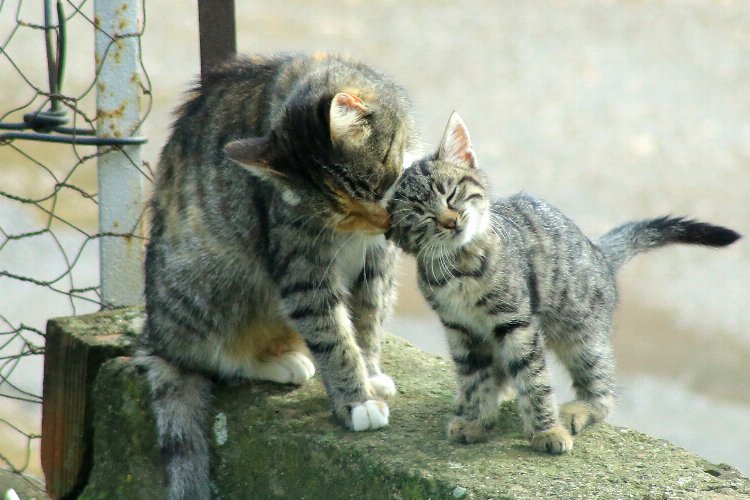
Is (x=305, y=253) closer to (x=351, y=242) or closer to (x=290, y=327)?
(x=351, y=242)

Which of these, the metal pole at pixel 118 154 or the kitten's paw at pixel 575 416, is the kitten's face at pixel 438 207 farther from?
the metal pole at pixel 118 154

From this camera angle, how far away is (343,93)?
3.00 m

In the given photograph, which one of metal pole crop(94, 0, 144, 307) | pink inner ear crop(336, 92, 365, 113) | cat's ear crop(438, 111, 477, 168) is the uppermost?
metal pole crop(94, 0, 144, 307)

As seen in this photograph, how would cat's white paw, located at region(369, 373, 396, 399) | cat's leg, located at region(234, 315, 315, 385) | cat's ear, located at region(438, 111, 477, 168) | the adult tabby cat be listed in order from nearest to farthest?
cat's ear, located at region(438, 111, 477, 168) < the adult tabby cat < cat's white paw, located at region(369, 373, 396, 399) < cat's leg, located at region(234, 315, 315, 385)

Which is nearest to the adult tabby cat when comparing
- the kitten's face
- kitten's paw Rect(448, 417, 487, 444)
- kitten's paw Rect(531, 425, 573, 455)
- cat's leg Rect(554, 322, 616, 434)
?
the kitten's face

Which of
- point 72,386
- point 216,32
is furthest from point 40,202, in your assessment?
point 216,32

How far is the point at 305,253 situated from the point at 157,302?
0.57 meters

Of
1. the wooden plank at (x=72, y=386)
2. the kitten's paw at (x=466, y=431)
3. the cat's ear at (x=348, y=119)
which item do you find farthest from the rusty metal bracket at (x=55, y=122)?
the kitten's paw at (x=466, y=431)

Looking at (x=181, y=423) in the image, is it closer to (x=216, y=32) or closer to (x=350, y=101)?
(x=350, y=101)

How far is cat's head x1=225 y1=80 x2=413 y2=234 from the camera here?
298 centimetres

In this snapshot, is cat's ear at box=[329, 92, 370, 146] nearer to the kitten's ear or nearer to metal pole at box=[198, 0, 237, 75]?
the kitten's ear

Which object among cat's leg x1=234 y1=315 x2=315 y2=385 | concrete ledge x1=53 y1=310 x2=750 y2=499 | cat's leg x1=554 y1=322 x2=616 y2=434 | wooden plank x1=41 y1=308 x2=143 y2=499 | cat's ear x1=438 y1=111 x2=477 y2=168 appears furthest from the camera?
wooden plank x1=41 y1=308 x2=143 y2=499

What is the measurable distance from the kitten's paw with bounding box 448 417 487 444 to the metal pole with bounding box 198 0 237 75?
151 cm

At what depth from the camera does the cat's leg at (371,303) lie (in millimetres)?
3447
